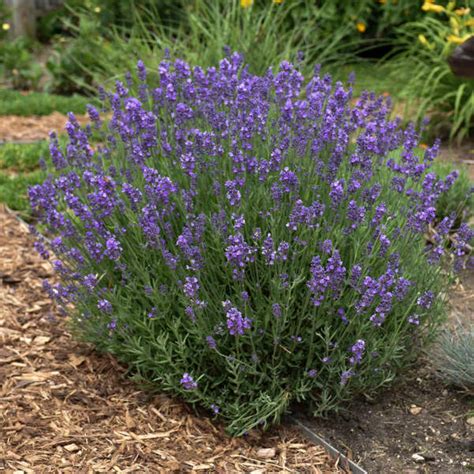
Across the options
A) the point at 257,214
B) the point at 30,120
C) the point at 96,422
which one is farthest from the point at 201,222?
the point at 30,120

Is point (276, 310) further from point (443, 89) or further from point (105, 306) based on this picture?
point (443, 89)

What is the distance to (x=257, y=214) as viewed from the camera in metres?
2.93

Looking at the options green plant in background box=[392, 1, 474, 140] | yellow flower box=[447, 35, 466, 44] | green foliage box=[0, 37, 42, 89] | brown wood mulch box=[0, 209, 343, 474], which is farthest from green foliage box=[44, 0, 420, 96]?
brown wood mulch box=[0, 209, 343, 474]

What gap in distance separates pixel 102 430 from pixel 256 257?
0.95 metres

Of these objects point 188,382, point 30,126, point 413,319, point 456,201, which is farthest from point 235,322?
point 30,126

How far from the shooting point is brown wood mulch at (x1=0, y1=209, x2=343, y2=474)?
274 centimetres

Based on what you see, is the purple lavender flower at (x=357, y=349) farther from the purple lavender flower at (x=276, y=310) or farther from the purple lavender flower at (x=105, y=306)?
the purple lavender flower at (x=105, y=306)

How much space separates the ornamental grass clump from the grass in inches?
214

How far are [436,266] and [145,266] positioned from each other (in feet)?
4.00

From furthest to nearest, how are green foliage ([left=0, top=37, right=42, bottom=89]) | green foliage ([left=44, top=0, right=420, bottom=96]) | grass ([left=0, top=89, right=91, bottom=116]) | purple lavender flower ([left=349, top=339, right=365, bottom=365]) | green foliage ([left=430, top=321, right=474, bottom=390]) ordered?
1. green foliage ([left=0, top=37, right=42, bottom=89])
2. grass ([left=0, top=89, right=91, bottom=116])
3. green foliage ([left=44, top=0, right=420, bottom=96])
4. green foliage ([left=430, top=321, right=474, bottom=390])
5. purple lavender flower ([left=349, top=339, right=365, bottom=365])

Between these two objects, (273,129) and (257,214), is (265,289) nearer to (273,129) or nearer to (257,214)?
(257,214)

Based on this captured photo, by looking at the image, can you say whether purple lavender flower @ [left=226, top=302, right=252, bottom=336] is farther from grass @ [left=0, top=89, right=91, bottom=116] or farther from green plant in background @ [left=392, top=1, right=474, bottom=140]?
grass @ [left=0, top=89, right=91, bottom=116]

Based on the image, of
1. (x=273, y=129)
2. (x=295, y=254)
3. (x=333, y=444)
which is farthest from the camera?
(x=273, y=129)

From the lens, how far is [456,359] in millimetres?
3098
